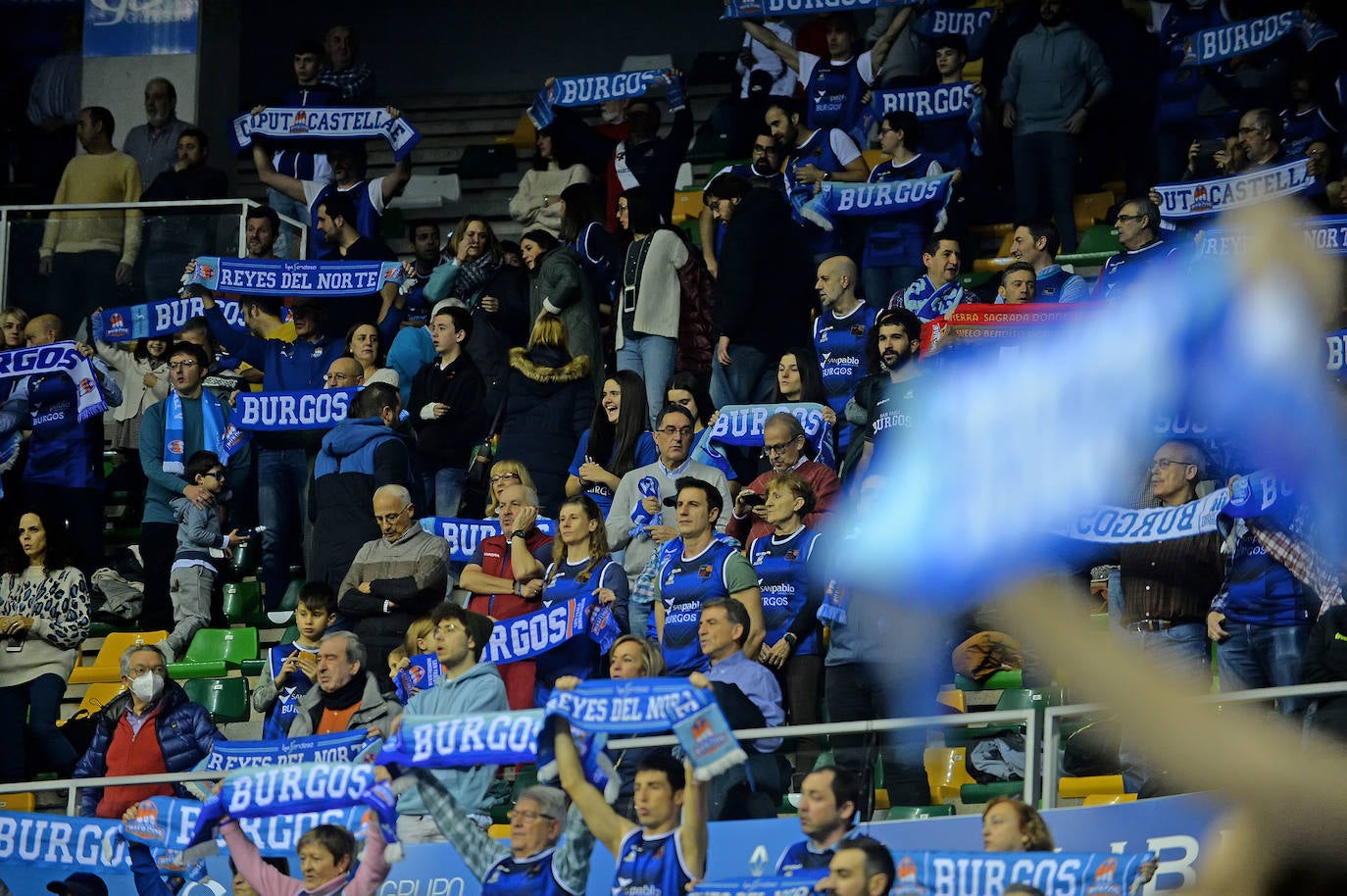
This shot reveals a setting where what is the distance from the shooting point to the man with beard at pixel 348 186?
1597 cm

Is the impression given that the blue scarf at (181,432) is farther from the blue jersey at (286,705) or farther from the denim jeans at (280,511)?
the blue jersey at (286,705)

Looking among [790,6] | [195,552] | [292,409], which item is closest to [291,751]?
[195,552]

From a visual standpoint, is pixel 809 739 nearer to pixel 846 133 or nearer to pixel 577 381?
pixel 577 381

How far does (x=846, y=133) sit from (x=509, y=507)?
464 centimetres

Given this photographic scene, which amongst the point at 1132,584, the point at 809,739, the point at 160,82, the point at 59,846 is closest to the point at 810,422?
the point at 1132,584

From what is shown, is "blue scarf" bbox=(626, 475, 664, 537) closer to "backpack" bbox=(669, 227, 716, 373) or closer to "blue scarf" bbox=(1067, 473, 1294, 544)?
"backpack" bbox=(669, 227, 716, 373)

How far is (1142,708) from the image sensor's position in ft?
29.4

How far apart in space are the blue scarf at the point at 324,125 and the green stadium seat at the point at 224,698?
5030 millimetres

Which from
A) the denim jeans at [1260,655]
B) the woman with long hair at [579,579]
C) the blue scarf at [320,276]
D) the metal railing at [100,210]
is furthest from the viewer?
the metal railing at [100,210]

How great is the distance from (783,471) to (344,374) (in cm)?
341

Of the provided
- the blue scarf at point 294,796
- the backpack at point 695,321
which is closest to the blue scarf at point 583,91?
the backpack at point 695,321

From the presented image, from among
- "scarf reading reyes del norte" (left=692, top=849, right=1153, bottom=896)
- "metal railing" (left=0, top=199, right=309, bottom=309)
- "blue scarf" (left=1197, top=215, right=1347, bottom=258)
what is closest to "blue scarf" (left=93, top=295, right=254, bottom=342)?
"metal railing" (left=0, top=199, right=309, bottom=309)

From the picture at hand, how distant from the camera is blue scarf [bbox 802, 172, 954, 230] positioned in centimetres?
1400

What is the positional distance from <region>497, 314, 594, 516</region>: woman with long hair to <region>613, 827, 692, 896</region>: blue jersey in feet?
14.0
